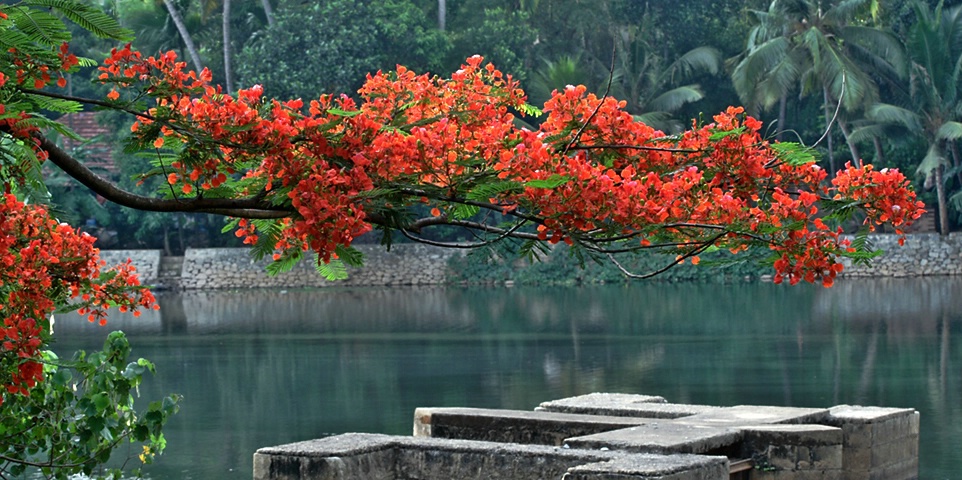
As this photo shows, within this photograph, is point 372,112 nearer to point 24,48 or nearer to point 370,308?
point 24,48

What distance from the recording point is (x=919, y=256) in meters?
36.5

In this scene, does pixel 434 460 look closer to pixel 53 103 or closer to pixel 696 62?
pixel 53 103

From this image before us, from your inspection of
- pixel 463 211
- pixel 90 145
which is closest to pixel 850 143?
pixel 90 145

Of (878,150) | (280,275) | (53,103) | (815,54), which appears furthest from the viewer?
(280,275)

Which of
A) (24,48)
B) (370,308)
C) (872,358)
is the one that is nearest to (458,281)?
(370,308)

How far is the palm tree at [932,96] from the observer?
33.3m

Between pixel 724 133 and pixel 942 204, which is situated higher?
pixel 942 204

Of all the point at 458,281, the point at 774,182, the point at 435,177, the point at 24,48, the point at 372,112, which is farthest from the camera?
the point at 458,281

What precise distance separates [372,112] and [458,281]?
32552 millimetres

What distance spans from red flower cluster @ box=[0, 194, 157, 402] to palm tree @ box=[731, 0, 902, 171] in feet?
91.7

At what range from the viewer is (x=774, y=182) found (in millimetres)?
6645

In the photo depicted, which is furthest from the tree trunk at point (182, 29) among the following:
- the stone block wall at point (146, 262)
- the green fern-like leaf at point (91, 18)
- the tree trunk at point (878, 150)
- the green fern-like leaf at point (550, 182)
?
the green fern-like leaf at point (91, 18)

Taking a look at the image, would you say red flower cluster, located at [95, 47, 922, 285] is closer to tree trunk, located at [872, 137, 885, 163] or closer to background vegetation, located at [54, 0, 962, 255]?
background vegetation, located at [54, 0, 962, 255]

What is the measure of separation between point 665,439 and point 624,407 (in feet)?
6.30
